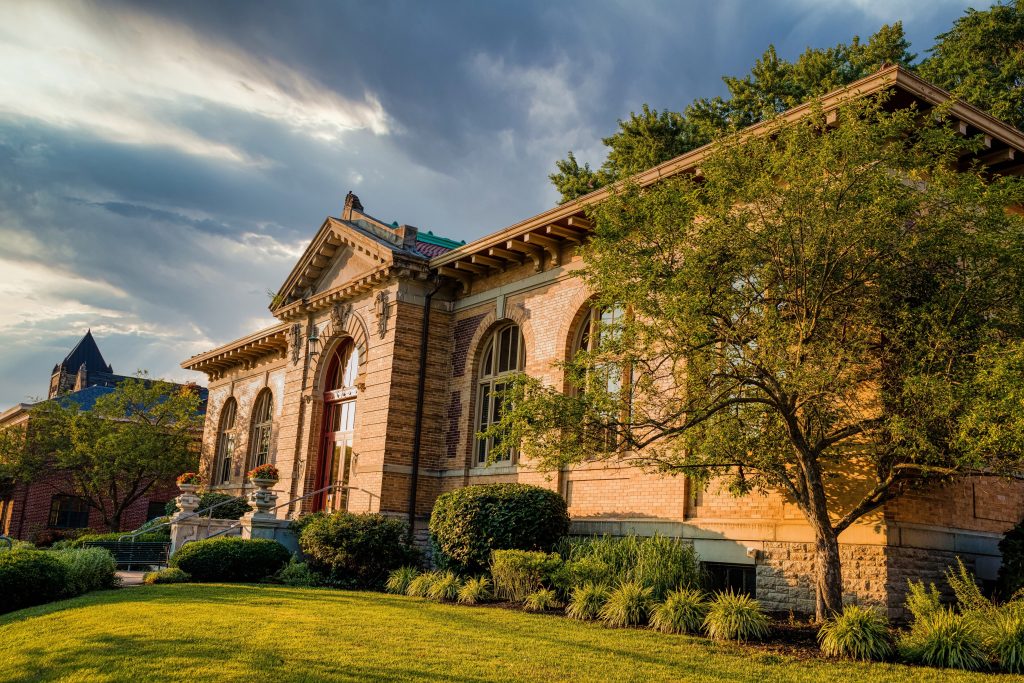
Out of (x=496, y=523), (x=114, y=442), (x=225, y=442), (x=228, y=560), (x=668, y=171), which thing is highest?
(x=668, y=171)

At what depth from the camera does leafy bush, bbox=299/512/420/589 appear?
17562 mm

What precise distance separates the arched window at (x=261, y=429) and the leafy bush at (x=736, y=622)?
23235mm

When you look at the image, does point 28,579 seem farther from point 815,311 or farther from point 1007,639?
point 1007,639

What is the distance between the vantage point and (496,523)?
15742 mm

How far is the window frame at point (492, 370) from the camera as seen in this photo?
21.0 m

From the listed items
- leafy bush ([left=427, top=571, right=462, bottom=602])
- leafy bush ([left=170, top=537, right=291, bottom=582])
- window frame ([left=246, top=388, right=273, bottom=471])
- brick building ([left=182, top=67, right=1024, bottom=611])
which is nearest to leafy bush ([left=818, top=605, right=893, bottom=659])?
brick building ([left=182, top=67, right=1024, bottom=611])

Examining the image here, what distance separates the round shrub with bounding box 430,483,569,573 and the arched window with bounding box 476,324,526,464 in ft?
13.9

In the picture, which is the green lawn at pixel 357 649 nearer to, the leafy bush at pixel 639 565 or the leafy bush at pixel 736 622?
the leafy bush at pixel 736 622

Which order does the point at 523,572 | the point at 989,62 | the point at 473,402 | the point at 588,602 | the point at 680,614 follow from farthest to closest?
the point at 989,62, the point at 473,402, the point at 523,572, the point at 588,602, the point at 680,614

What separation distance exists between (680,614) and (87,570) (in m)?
10.8

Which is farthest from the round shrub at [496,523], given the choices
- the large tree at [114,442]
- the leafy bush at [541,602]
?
the large tree at [114,442]

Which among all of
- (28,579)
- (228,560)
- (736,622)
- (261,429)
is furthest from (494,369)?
(261,429)

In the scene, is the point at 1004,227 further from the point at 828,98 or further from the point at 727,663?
the point at 727,663

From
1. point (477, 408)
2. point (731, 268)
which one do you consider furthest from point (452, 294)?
point (731, 268)
